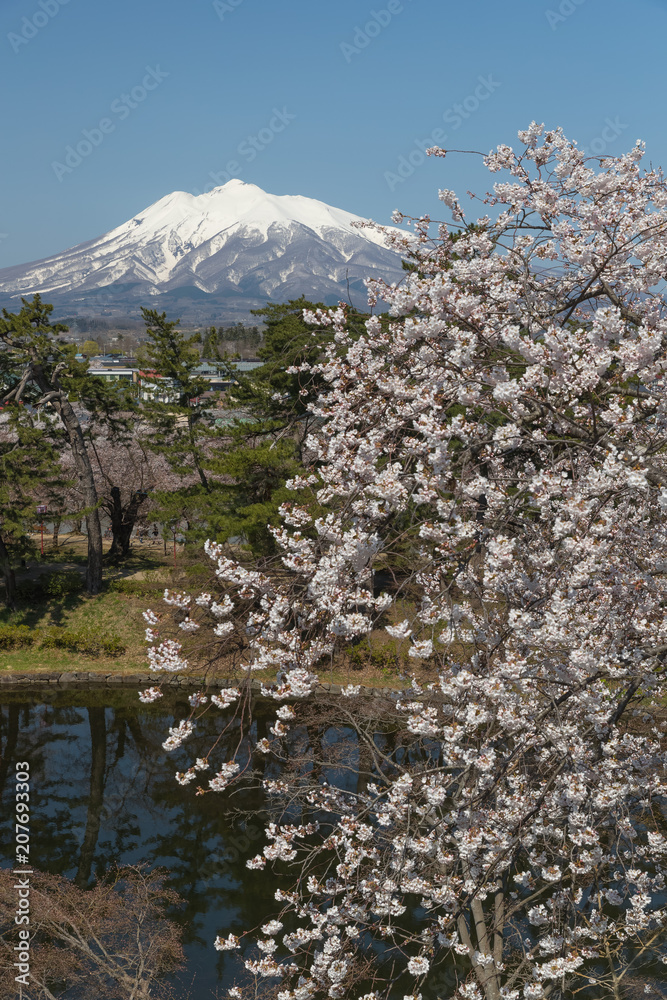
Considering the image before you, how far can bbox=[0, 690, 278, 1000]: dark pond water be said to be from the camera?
31.8ft

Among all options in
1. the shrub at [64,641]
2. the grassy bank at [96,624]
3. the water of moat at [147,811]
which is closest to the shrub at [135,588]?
the grassy bank at [96,624]

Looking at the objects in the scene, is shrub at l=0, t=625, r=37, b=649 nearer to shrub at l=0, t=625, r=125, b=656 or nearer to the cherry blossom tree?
shrub at l=0, t=625, r=125, b=656

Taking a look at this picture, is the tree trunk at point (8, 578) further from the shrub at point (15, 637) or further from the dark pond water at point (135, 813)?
the dark pond water at point (135, 813)

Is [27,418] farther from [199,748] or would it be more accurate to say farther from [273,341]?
[199,748]

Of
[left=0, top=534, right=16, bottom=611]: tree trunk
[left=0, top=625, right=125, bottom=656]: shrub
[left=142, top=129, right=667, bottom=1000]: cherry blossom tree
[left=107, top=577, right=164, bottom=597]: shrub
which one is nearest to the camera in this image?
[left=142, top=129, right=667, bottom=1000]: cherry blossom tree

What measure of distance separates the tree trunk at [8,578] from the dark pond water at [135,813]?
3.19 m

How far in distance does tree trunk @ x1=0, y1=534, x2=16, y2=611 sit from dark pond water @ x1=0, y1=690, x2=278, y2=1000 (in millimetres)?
3192

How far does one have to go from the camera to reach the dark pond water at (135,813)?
31.8ft

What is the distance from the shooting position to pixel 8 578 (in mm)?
19156

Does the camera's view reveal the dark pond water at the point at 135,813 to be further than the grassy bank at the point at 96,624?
No

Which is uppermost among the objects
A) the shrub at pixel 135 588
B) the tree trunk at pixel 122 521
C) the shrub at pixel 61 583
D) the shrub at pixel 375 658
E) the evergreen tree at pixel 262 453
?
the evergreen tree at pixel 262 453

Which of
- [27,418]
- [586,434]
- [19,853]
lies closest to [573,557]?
[586,434]

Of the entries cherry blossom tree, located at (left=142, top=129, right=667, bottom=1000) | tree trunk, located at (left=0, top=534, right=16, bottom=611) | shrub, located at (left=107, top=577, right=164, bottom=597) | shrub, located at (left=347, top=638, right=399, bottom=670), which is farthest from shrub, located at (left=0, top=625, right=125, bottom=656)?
cherry blossom tree, located at (left=142, top=129, right=667, bottom=1000)

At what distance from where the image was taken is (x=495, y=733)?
14.4 feet
